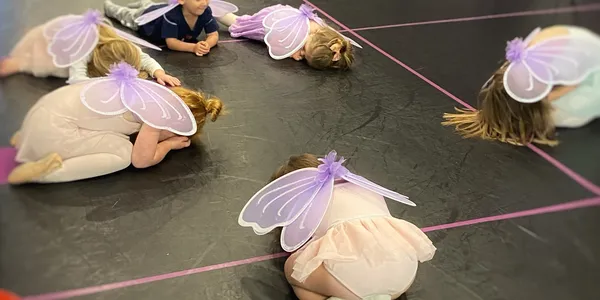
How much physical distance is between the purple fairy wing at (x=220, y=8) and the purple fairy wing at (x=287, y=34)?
170 millimetres

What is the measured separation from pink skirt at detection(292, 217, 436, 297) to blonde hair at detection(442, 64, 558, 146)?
9.0 inches

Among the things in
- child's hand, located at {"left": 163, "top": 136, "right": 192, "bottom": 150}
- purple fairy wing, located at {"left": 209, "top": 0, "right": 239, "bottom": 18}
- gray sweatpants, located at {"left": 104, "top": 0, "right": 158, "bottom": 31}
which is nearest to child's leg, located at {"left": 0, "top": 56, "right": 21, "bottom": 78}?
child's hand, located at {"left": 163, "top": 136, "right": 192, "bottom": 150}

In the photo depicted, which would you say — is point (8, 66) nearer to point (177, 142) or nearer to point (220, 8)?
point (177, 142)

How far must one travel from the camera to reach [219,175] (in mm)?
1028

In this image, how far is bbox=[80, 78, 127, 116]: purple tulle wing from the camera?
0.80m

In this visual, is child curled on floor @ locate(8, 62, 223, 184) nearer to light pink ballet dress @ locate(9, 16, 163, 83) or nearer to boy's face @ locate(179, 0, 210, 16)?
light pink ballet dress @ locate(9, 16, 163, 83)

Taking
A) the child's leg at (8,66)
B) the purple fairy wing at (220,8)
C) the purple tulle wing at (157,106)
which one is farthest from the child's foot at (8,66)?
the purple fairy wing at (220,8)

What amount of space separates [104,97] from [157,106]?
0.09 m

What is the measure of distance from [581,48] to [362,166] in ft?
2.33

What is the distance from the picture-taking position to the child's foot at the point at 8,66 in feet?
1.83

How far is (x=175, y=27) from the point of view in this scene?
154 cm

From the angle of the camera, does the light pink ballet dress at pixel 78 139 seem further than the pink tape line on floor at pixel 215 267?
Yes

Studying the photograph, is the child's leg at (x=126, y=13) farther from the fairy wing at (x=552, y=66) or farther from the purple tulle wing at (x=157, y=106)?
the fairy wing at (x=552, y=66)

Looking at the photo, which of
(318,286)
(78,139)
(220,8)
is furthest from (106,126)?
(220,8)
